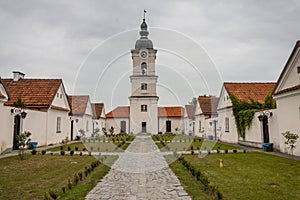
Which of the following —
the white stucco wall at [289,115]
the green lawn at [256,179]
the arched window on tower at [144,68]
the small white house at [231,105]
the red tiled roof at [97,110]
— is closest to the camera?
the green lawn at [256,179]

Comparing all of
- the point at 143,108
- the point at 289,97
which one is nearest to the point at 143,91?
the point at 143,108

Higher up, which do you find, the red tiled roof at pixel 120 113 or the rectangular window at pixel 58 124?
the red tiled roof at pixel 120 113

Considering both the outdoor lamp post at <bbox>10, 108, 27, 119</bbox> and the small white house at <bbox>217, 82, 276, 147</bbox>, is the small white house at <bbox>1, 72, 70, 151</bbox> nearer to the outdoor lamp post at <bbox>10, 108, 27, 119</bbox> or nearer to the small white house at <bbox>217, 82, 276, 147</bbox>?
the outdoor lamp post at <bbox>10, 108, 27, 119</bbox>

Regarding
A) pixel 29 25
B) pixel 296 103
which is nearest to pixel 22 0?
pixel 29 25

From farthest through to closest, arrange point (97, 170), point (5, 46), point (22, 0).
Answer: point (5, 46), point (22, 0), point (97, 170)

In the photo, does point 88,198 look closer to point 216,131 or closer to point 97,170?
point 97,170

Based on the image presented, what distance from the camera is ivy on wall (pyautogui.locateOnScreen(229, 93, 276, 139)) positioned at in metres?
16.8

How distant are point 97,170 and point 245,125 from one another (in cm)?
1205

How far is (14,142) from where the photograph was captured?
→ 14547 mm

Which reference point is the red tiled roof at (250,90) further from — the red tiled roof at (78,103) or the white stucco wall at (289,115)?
the red tiled roof at (78,103)

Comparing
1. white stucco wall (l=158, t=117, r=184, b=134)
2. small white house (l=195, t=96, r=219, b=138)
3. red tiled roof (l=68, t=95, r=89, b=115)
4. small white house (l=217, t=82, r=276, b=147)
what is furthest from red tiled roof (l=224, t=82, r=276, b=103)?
white stucco wall (l=158, t=117, r=184, b=134)

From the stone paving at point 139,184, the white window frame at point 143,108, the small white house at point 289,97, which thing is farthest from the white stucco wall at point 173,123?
the stone paving at point 139,184

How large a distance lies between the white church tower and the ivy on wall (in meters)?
18.1

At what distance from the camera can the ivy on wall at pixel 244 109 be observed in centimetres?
1675
